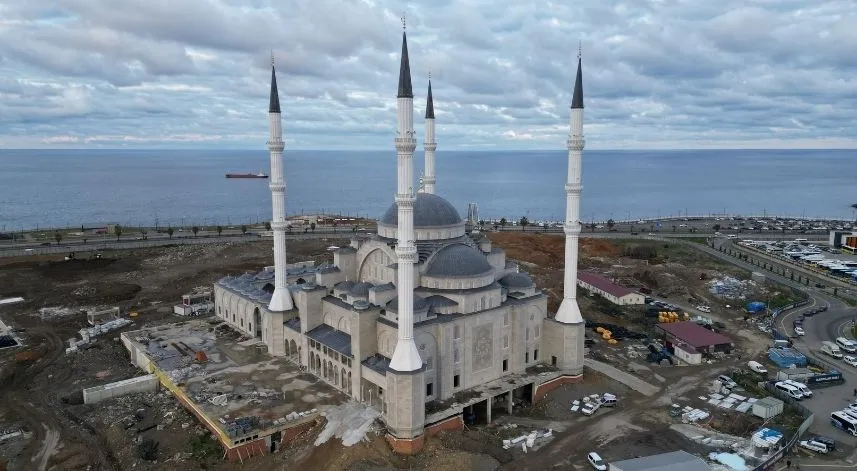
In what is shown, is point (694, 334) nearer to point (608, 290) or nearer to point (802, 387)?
point (802, 387)

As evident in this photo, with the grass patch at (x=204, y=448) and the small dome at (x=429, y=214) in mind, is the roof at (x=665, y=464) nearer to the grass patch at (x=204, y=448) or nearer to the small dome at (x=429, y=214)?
the small dome at (x=429, y=214)

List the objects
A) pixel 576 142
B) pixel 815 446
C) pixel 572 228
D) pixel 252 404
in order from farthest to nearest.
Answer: pixel 572 228
pixel 576 142
pixel 252 404
pixel 815 446

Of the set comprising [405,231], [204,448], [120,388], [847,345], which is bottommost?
[204,448]

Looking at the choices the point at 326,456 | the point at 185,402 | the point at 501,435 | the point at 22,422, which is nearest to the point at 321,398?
the point at 326,456

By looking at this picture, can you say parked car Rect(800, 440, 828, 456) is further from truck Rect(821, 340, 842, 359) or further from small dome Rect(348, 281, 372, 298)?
small dome Rect(348, 281, 372, 298)

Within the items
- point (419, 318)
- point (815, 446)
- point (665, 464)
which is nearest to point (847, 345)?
point (815, 446)

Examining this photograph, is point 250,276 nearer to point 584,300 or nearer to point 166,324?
point 166,324
